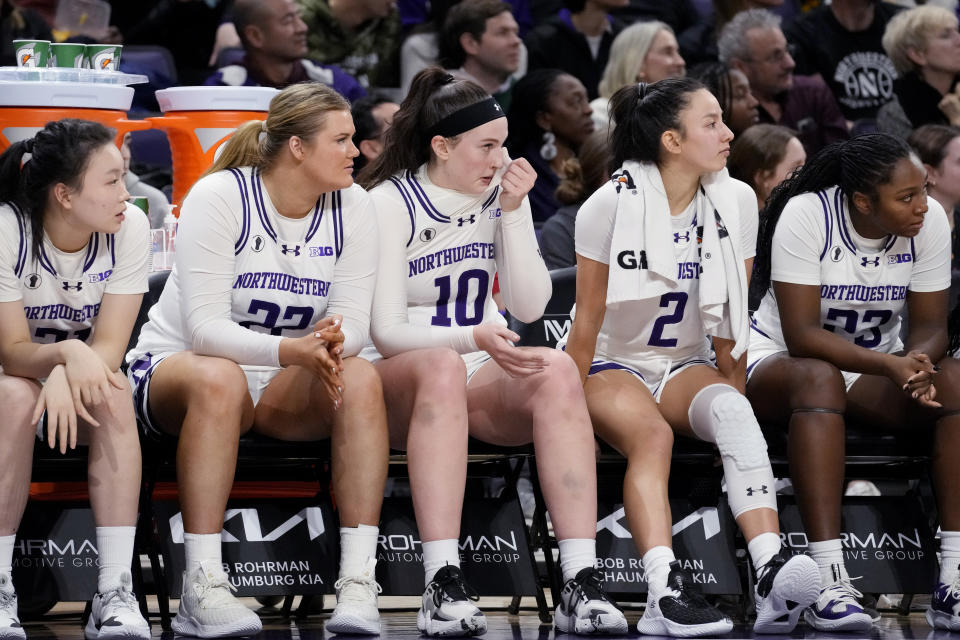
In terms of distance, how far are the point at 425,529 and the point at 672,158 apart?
4.19 ft

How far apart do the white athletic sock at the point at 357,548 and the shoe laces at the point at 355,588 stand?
0.02 metres

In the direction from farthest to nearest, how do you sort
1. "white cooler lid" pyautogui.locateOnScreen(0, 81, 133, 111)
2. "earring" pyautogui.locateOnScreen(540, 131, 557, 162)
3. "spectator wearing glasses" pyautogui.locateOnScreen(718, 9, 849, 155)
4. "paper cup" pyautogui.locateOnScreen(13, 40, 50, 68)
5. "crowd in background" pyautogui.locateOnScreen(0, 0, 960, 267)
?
1. "spectator wearing glasses" pyautogui.locateOnScreen(718, 9, 849, 155)
2. "earring" pyautogui.locateOnScreen(540, 131, 557, 162)
3. "crowd in background" pyautogui.locateOnScreen(0, 0, 960, 267)
4. "paper cup" pyautogui.locateOnScreen(13, 40, 50, 68)
5. "white cooler lid" pyautogui.locateOnScreen(0, 81, 133, 111)

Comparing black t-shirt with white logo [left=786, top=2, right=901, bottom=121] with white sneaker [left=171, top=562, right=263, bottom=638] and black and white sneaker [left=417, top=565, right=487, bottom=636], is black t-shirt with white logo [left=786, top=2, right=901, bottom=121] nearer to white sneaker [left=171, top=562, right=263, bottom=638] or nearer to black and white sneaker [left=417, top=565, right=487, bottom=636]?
black and white sneaker [left=417, top=565, right=487, bottom=636]

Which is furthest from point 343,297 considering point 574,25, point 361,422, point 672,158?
point 574,25

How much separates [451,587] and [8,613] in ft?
3.45

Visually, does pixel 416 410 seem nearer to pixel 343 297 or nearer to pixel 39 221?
pixel 343 297

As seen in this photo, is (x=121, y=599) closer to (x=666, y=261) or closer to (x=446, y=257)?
(x=446, y=257)

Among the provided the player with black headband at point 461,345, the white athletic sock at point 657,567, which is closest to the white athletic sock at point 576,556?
the player with black headband at point 461,345

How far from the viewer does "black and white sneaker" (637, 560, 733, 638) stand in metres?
3.35

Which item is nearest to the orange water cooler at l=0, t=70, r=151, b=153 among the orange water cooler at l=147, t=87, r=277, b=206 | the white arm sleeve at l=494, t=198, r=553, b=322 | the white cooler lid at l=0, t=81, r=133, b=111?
the white cooler lid at l=0, t=81, r=133, b=111

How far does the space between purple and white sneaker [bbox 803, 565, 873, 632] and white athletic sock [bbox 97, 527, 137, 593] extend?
5.70 ft

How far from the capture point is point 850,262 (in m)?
3.99

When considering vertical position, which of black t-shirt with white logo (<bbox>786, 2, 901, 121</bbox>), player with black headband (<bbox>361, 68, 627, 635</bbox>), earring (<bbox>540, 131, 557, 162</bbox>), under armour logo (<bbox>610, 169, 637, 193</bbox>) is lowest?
player with black headband (<bbox>361, 68, 627, 635</bbox>)

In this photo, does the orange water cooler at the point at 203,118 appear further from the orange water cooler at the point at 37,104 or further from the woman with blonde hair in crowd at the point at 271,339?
the woman with blonde hair in crowd at the point at 271,339
